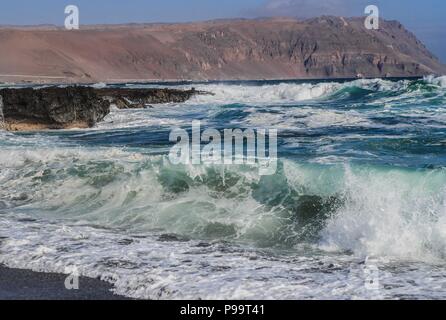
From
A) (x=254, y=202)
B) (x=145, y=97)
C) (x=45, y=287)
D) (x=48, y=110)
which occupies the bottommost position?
(x=45, y=287)

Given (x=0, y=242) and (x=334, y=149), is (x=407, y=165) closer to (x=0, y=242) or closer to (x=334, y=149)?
(x=334, y=149)

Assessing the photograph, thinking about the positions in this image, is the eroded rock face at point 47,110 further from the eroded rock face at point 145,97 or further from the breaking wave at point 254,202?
the eroded rock face at point 145,97

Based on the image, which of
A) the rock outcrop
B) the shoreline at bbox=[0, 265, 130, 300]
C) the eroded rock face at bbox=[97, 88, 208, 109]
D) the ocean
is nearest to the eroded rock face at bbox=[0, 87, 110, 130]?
the rock outcrop

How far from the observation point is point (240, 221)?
8.16 metres

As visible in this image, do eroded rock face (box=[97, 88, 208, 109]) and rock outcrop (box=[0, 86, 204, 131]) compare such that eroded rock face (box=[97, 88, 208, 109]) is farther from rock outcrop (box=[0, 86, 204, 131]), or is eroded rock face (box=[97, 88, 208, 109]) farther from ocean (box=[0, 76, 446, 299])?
ocean (box=[0, 76, 446, 299])

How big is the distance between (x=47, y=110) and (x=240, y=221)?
15.1m

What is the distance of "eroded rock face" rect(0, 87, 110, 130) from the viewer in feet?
70.8

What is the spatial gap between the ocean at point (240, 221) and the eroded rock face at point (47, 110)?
779 centimetres

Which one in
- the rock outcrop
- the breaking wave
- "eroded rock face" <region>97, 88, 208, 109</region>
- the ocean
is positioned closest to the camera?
the ocean

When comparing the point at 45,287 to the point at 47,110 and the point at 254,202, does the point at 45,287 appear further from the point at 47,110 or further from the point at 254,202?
the point at 47,110

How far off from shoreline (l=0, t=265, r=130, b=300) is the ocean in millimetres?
133

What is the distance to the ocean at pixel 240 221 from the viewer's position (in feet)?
18.9

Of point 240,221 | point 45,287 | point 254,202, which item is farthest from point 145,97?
point 45,287

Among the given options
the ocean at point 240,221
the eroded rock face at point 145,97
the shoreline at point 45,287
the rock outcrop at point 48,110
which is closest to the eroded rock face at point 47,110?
the rock outcrop at point 48,110
